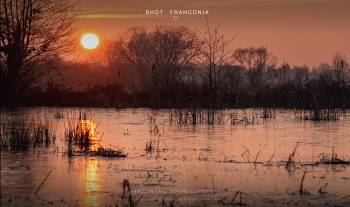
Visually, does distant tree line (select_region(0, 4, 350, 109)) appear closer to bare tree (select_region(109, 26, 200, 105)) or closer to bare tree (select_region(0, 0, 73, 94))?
bare tree (select_region(0, 0, 73, 94))

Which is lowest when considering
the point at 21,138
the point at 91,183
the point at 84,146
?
the point at 91,183

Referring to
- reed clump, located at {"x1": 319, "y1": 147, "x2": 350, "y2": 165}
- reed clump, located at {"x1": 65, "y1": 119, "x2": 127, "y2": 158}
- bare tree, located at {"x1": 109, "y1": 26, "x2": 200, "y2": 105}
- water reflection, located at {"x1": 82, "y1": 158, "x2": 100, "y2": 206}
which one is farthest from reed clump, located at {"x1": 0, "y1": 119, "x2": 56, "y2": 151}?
bare tree, located at {"x1": 109, "y1": 26, "x2": 200, "y2": 105}

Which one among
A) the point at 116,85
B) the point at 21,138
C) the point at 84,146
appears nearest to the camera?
the point at 21,138

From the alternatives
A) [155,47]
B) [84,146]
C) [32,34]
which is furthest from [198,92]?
[155,47]

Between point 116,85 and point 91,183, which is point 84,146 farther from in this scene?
→ point 116,85

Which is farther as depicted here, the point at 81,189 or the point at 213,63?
the point at 213,63

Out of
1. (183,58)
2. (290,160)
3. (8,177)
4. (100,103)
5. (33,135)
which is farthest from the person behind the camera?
(183,58)

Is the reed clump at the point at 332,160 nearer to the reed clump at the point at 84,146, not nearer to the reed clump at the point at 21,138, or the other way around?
the reed clump at the point at 84,146

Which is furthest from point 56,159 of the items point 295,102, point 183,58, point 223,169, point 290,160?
point 183,58

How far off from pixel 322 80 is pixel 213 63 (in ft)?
16.1

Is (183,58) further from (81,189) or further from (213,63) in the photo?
(81,189)

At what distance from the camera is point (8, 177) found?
34.9 feet

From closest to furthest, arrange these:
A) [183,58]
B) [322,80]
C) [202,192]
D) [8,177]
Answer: [202,192]
[8,177]
[322,80]
[183,58]

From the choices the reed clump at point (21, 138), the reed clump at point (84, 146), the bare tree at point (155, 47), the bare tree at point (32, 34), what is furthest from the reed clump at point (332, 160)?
the bare tree at point (155, 47)
